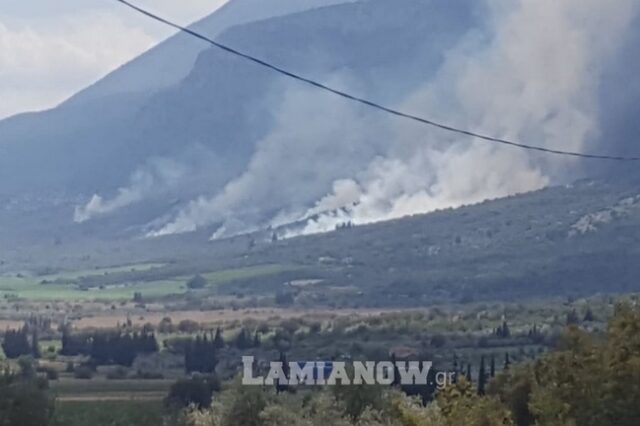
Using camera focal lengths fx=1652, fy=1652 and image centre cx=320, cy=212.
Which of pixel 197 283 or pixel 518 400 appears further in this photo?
pixel 197 283

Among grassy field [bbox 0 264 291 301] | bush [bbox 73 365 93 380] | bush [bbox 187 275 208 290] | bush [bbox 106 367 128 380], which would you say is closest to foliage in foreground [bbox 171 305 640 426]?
bush [bbox 73 365 93 380]

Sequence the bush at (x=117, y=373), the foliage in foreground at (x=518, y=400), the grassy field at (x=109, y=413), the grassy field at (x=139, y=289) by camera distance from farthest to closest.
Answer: the grassy field at (x=139, y=289), the bush at (x=117, y=373), the grassy field at (x=109, y=413), the foliage in foreground at (x=518, y=400)

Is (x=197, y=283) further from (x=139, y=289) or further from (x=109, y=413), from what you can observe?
(x=109, y=413)

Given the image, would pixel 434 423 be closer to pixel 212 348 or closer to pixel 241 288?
pixel 212 348

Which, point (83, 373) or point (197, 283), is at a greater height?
point (197, 283)

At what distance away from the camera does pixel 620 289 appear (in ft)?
506

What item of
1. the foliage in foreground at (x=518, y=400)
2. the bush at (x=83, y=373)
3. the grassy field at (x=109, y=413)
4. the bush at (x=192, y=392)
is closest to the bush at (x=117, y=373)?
the bush at (x=83, y=373)

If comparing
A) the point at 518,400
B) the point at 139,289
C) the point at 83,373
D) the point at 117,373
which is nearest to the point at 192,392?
the point at 518,400

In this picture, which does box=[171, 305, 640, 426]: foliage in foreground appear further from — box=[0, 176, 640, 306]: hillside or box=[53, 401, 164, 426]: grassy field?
box=[0, 176, 640, 306]: hillside

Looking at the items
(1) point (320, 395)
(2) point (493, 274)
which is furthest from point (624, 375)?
(2) point (493, 274)

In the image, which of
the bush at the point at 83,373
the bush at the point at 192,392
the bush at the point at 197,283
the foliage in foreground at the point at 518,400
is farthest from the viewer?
the bush at the point at 197,283

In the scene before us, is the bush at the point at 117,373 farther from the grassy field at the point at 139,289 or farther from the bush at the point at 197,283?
the bush at the point at 197,283

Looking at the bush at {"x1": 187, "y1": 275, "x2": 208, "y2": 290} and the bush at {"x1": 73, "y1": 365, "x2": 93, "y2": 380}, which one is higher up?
the bush at {"x1": 187, "y1": 275, "x2": 208, "y2": 290}

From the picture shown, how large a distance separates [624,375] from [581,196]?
6466 inches
